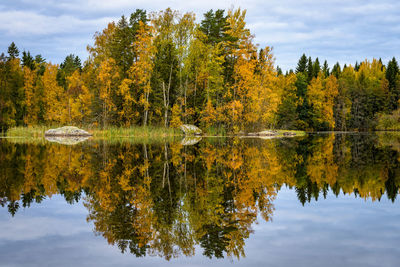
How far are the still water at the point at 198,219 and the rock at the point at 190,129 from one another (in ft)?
102

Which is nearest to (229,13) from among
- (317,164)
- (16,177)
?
(317,164)

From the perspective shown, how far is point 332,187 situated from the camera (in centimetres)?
980

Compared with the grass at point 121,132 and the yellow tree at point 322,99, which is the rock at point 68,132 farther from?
the yellow tree at point 322,99

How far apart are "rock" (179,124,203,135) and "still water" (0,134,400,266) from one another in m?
31.0

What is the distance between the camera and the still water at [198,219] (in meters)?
4.77

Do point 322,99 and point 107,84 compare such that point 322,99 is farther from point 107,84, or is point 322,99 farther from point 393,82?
point 107,84

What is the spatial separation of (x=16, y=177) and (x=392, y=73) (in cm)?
9977

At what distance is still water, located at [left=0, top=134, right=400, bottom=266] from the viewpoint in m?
4.77

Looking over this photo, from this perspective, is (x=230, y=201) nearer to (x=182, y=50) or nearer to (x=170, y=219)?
(x=170, y=219)

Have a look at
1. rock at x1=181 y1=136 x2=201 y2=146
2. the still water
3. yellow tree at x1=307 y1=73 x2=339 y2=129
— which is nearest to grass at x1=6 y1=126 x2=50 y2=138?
rock at x1=181 y1=136 x2=201 y2=146

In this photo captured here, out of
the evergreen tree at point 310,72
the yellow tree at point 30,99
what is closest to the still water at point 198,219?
the yellow tree at point 30,99

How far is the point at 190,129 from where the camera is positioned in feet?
143

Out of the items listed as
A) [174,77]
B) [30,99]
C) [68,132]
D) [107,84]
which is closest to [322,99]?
[174,77]

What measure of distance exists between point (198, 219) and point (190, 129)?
122 ft
